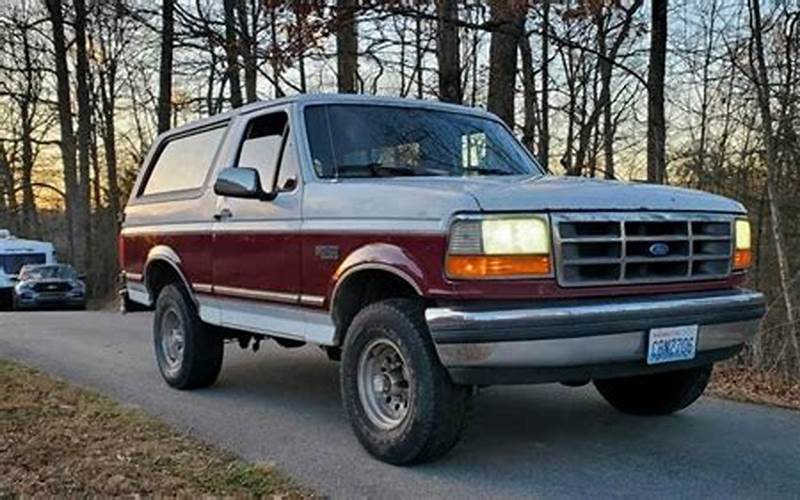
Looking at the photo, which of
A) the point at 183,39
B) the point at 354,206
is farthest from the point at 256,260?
the point at 183,39

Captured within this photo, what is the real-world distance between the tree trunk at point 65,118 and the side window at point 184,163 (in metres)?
23.5

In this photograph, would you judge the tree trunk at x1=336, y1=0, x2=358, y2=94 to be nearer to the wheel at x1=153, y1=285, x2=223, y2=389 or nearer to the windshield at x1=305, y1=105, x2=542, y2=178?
the wheel at x1=153, y1=285, x2=223, y2=389

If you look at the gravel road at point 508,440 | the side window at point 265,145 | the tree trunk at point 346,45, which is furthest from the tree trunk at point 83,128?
the side window at point 265,145

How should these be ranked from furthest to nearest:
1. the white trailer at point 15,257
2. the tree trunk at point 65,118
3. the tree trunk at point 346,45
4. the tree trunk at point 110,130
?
the tree trunk at point 110,130
the tree trunk at point 65,118
the white trailer at point 15,257
the tree trunk at point 346,45

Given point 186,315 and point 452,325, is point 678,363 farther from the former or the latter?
point 186,315

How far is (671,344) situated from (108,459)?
3202 millimetres

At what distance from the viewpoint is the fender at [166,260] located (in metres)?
7.07

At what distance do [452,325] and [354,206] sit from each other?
112 centimetres

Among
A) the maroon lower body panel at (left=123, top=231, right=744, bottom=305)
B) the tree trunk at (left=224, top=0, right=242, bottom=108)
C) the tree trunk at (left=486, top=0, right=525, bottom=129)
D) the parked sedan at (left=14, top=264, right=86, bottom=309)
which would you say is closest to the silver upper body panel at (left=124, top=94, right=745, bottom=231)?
the maroon lower body panel at (left=123, top=231, right=744, bottom=305)

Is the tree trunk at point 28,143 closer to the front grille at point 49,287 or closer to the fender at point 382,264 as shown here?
the front grille at point 49,287

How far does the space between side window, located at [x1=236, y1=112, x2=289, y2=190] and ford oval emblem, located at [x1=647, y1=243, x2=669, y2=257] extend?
2.58 meters

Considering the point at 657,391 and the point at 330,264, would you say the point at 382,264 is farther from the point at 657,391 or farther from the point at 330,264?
the point at 657,391

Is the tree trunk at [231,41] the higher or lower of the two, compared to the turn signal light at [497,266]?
higher

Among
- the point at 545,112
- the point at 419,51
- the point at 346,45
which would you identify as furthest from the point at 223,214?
the point at 545,112
